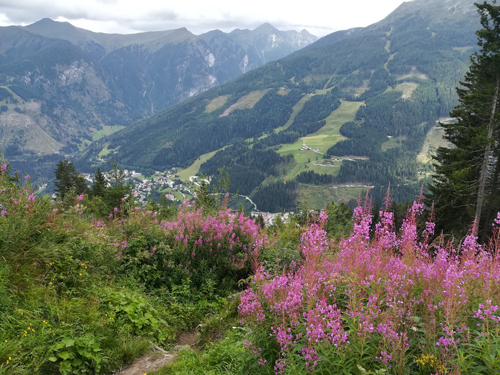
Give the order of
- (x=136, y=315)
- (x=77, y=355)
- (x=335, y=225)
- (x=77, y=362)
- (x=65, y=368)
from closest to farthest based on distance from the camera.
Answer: (x=65, y=368)
(x=77, y=362)
(x=77, y=355)
(x=136, y=315)
(x=335, y=225)

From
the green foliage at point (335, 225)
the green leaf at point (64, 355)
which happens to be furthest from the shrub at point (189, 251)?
the green leaf at point (64, 355)

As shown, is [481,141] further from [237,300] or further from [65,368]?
[65,368]

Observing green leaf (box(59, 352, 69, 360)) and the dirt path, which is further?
the dirt path

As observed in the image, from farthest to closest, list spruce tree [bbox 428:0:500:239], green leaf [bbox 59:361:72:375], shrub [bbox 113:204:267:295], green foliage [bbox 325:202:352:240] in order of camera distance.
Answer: spruce tree [bbox 428:0:500:239], green foliage [bbox 325:202:352:240], shrub [bbox 113:204:267:295], green leaf [bbox 59:361:72:375]

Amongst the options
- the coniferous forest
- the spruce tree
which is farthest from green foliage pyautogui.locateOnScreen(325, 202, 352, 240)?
the spruce tree

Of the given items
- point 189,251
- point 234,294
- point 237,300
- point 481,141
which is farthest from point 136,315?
point 481,141

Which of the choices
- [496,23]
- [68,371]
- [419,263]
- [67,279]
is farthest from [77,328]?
[496,23]

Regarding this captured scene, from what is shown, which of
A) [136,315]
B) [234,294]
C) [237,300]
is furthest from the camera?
[234,294]

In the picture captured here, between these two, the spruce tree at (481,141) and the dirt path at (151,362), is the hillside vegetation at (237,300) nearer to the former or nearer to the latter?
the dirt path at (151,362)

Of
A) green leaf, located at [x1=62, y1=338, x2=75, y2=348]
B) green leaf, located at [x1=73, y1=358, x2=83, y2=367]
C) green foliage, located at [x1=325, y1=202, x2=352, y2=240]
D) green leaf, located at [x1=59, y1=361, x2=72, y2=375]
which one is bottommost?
green foliage, located at [x1=325, y1=202, x2=352, y2=240]

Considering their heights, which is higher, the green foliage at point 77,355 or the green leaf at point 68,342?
the green leaf at point 68,342

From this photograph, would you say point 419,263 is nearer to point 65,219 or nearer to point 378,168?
point 65,219

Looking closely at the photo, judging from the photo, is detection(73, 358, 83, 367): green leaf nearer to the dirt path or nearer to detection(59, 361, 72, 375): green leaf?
detection(59, 361, 72, 375): green leaf

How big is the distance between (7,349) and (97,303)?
162 cm
